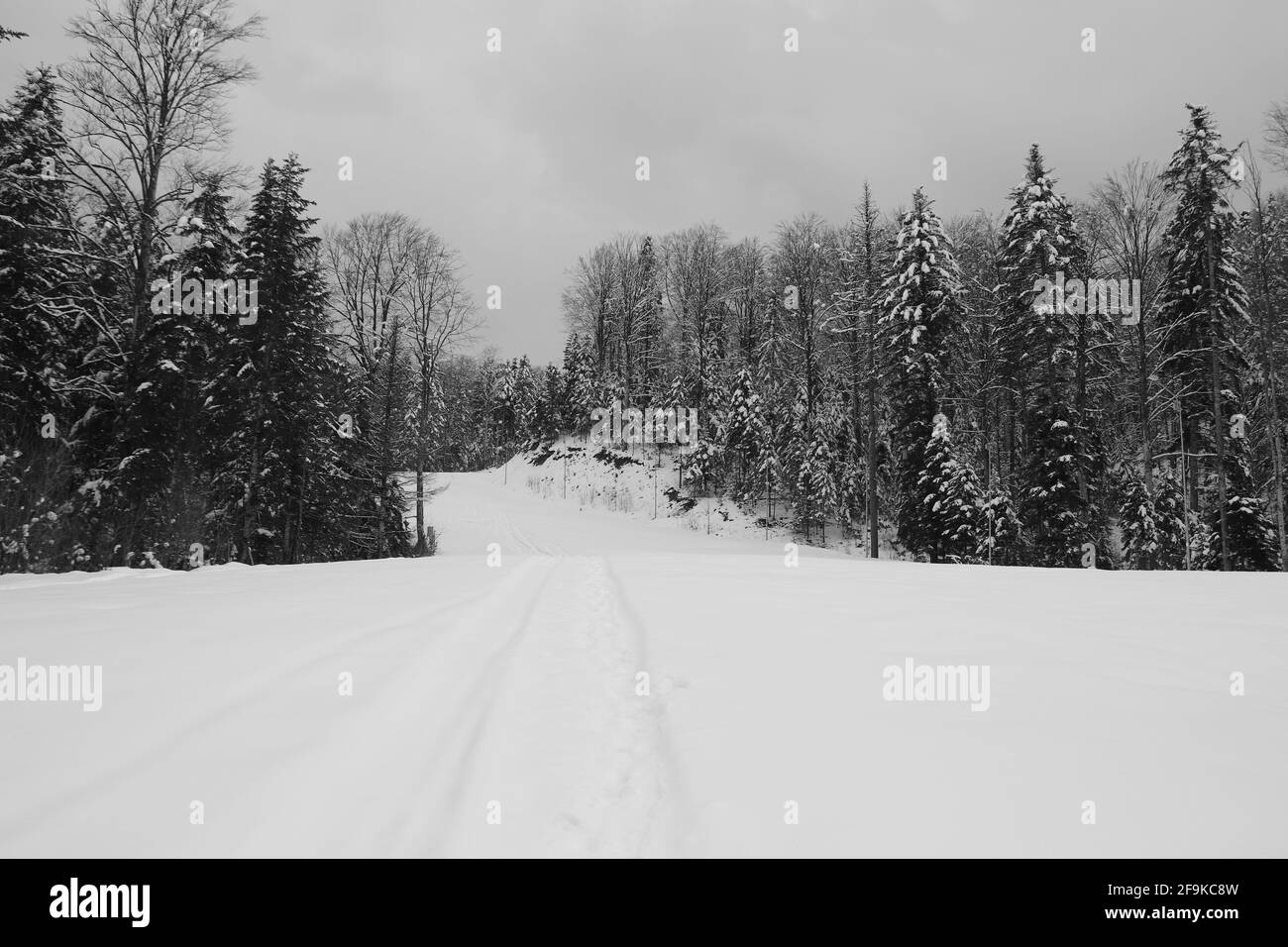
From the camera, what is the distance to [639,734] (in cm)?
340

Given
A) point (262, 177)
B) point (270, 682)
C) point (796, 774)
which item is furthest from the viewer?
point (262, 177)

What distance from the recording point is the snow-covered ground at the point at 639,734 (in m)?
2.20

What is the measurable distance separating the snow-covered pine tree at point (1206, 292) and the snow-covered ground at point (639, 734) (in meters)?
19.4

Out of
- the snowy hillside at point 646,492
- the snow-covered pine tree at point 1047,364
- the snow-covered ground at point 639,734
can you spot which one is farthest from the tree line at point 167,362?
the snow-covered pine tree at point 1047,364

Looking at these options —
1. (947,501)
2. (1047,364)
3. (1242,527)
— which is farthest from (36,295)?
(1242,527)

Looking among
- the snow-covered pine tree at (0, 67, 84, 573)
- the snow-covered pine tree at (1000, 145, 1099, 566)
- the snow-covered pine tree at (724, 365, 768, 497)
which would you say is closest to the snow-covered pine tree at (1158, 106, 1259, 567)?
the snow-covered pine tree at (1000, 145, 1099, 566)

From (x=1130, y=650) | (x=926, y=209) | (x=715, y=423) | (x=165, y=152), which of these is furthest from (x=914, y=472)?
(x=165, y=152)

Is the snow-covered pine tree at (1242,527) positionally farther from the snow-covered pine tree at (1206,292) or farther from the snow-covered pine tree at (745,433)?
the snow-covered pine tree at (745,433)

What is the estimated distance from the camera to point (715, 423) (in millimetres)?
42000

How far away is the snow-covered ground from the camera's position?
2.20 meters

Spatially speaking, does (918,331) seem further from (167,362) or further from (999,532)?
(167,362)

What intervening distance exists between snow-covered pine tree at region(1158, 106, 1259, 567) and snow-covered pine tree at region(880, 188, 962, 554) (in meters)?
7.21
